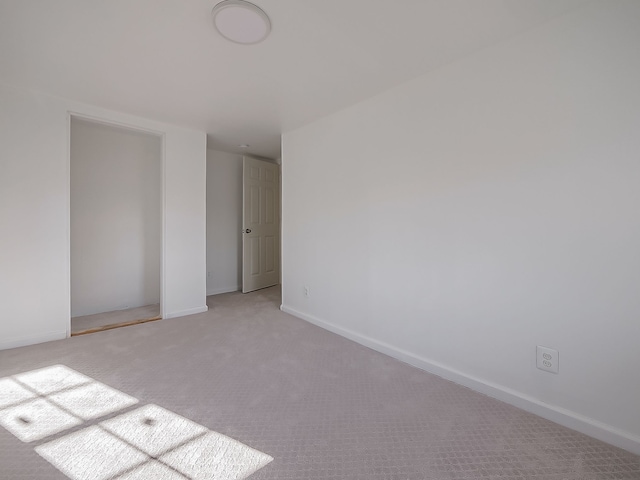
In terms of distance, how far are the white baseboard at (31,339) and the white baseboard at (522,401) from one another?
9.49 feet

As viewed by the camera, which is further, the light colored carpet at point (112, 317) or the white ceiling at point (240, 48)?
the light colored carpet at point (112, 317)

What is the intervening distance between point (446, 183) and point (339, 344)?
171 cm

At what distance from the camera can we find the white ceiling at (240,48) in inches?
62.0

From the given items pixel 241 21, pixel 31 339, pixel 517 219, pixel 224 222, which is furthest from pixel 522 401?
pixel 224 222

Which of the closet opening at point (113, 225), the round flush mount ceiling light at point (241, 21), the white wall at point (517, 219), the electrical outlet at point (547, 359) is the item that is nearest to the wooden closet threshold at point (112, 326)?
the closet opening at point (113, 225)

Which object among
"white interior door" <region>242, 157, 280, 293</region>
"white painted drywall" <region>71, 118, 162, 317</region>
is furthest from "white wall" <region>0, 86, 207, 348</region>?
"white interior door" <region>242, 157, 280, 293</region>

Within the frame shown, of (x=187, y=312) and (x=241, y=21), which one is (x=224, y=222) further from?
(x=241, y=21)

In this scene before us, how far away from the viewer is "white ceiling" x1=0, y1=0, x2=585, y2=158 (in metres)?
1.57

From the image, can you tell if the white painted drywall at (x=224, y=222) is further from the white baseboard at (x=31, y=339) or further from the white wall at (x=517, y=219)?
the white wall at (x=517, y=219)

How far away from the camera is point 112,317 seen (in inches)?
135

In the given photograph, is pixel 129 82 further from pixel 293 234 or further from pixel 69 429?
pixel 69 429

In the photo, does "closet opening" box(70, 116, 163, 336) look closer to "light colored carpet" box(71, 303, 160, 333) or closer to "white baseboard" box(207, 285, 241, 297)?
"light colored carpet" box(71, 303, 160, 333)

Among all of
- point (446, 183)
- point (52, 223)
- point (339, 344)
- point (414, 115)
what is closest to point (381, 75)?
point (414, 115)

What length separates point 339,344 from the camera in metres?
2.75
